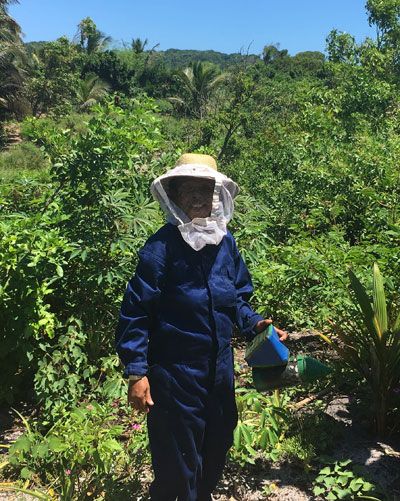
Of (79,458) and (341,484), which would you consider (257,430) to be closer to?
(341,484)

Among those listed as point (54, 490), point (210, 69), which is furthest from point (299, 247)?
point (210, 69)

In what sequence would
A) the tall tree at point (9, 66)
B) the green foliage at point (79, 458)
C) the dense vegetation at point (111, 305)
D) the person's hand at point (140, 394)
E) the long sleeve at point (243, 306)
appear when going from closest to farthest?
the person's hand at point (140, 394) < the long sleeve at point (243, 306) < the green foliage at point (79, 458) < the dense vegetation at point (111, 305) < the tall tree at point (9, 66)

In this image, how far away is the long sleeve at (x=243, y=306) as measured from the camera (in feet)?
6.37

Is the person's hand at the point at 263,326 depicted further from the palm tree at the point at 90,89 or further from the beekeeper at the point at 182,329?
the palm tree at the point at 90,89

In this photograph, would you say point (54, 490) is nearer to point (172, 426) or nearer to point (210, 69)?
point (172, 426)

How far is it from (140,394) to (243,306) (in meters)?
0.57

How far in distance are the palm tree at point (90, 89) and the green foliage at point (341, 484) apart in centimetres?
3169

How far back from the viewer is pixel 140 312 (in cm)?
170

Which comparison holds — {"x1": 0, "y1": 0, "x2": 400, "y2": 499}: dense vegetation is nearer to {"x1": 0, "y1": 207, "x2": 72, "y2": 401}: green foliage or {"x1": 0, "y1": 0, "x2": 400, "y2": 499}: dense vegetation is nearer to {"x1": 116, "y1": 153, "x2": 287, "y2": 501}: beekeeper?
{"x1": 0, "y1": 207, "x2": 72, "y2": 401}: green foliage

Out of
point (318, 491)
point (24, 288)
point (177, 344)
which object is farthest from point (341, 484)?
point (24, 288)

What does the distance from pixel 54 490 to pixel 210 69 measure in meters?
31.0

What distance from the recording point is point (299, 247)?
351cm

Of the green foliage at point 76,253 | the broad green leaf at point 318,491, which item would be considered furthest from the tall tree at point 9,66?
the broad green leaf at point 318,491

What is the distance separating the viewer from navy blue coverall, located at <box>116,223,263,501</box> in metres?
1.71
